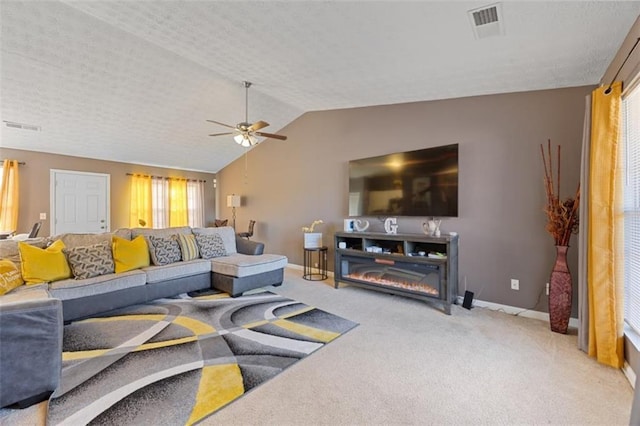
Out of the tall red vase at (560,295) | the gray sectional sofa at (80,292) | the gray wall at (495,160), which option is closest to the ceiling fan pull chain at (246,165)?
the gray sectional sofa at (80,292)

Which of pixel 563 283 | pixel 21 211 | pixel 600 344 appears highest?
pixel 21 211

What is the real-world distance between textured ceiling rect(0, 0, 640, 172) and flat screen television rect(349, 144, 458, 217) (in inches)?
31.8

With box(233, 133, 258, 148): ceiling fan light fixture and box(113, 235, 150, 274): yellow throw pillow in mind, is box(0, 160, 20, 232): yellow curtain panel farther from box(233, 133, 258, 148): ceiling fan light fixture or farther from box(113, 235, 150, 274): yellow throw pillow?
box(233, 133, 258, 148): ceiling fan light fixture

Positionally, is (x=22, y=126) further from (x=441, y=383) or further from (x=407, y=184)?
(x=441, y=383)

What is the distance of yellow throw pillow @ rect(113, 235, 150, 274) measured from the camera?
3416 millimetres

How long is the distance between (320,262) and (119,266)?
309 cm

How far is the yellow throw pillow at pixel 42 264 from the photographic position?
2824mm

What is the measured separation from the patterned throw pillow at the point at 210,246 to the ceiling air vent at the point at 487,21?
3.98 m

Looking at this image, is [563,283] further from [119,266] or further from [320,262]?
[119,266]

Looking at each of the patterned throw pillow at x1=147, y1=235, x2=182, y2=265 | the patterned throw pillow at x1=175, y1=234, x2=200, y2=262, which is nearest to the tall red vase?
the patterned throw pillow at x1=175, y1=234, x2=200, y2=262

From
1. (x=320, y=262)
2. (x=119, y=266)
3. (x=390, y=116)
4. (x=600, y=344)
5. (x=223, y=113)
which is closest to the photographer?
(x=600, y=344)

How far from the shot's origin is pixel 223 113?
196 inches

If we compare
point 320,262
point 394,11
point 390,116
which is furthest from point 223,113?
point 394,11

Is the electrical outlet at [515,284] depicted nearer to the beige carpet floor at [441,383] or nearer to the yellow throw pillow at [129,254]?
the beige carpet floor at [441,383]
